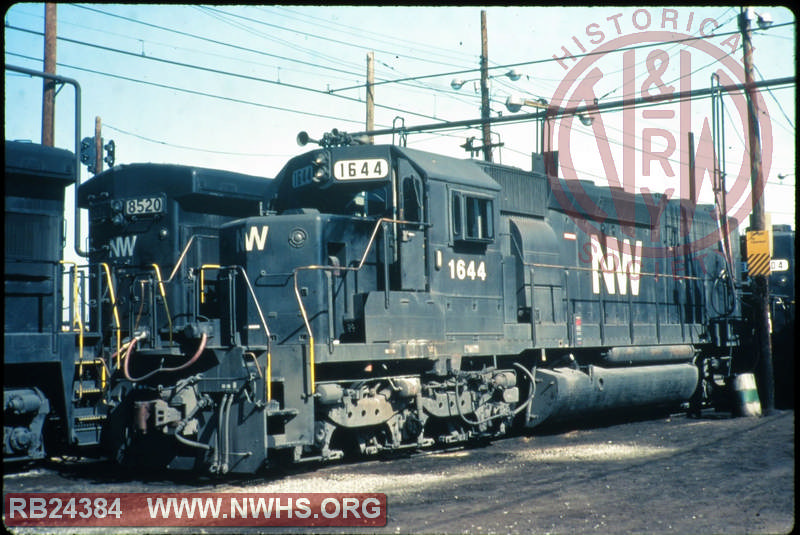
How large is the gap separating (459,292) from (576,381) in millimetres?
2966

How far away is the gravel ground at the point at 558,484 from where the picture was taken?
6.38 metres

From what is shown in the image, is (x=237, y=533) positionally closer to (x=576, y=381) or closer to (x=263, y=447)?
(x=263, y=447)

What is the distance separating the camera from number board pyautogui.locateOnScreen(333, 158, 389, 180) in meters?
9.66

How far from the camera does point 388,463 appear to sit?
9.48 m

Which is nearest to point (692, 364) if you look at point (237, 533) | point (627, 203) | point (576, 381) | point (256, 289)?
point (627, 203)

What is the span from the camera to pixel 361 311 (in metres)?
9.23

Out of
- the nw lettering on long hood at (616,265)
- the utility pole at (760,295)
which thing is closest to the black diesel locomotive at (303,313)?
the nw lettering on long hood at (616,265)

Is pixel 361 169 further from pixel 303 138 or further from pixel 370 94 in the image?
pixel 370 94

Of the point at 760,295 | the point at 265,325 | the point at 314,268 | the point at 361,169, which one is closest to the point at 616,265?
the point at 760,295

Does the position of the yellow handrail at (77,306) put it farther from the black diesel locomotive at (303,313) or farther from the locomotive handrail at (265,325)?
the locomotive handrail at (265,325)

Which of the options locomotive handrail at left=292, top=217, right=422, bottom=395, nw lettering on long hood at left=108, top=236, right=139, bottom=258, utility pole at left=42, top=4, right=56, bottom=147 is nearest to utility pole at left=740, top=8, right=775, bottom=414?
locomotive handrail at left=292, top=217, right=422, bottom=395

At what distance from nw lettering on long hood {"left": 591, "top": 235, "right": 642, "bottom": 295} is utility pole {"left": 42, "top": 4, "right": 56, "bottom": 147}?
1065 centimetres
